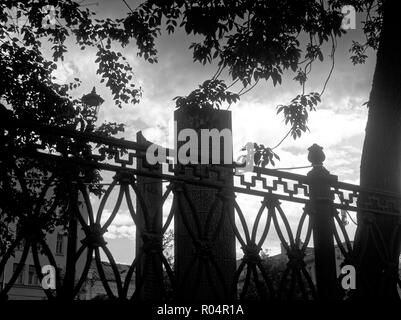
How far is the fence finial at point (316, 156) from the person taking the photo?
4.47 metres

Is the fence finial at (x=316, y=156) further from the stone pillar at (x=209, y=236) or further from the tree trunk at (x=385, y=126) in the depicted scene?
the tree trunk at (x=385, y=126)

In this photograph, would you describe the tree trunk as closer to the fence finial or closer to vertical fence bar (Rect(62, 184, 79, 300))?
the fence finial

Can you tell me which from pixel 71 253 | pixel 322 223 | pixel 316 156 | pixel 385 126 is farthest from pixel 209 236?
pixel 385 126

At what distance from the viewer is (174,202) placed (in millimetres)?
3680

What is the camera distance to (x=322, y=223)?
425 cm

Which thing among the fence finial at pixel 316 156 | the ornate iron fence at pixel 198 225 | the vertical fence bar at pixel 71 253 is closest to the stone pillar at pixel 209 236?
the ornate iron fence at pixel 198 225

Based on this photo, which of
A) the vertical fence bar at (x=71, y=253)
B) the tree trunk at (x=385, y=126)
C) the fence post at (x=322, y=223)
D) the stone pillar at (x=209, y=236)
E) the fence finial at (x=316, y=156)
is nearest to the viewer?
the vertical fence bar at (x=71, y=253)

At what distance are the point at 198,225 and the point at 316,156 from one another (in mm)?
1561

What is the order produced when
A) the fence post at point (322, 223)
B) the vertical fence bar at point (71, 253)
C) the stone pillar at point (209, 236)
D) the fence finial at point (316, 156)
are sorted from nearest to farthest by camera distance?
1. the vertical fence bar at point (71, 253)
2. the fence post at point (322, 223)
3. the fence finial at point (316, 156)
4. the stone pillar at point (209, 236)

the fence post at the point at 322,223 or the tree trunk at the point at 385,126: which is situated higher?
the tree trunk at the point at 385,126

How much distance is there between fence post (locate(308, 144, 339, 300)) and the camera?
4020 millimetres


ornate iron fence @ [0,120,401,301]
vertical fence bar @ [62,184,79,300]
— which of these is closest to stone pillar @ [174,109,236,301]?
ornate iron fence @ [0,120,401,301]
